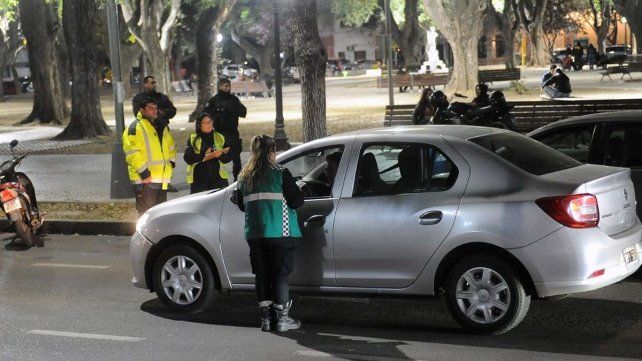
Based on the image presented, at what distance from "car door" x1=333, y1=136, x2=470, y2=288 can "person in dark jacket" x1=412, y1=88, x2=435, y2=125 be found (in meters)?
8.31

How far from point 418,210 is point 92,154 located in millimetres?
16768

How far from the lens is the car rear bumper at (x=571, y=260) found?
6840 mm

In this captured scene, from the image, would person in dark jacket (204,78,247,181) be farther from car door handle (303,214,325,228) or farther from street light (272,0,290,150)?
street light (272,0,290,150)

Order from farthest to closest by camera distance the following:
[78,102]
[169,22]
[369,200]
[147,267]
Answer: [169,22] → [78,102] → [147,267] → [369,200]

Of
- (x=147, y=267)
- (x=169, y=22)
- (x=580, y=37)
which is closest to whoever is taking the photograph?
(x=147, y=267)

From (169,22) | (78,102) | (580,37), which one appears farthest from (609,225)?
(580,37)

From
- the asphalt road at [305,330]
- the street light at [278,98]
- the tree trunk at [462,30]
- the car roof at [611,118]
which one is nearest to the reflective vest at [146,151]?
the asphalt road at [305,330]

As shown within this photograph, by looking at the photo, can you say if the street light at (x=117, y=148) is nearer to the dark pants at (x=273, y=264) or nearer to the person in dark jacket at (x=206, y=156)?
the person in dark jacket at (x=206, y=156)

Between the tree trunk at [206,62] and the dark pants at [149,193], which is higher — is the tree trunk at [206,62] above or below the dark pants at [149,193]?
above

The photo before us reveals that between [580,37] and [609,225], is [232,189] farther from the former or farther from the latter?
[580,37]

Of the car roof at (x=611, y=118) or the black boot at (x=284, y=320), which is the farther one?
the car roof at (x=611, y=118)

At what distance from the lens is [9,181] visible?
1207 cm

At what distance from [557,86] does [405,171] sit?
72.4 ft

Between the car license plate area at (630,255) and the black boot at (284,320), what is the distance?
240 centimetres
